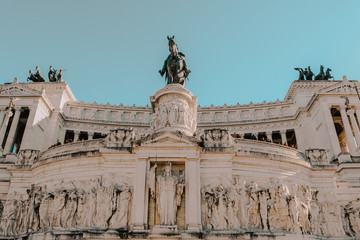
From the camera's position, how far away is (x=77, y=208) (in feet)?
50.0

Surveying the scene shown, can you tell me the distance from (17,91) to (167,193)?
43597 mm

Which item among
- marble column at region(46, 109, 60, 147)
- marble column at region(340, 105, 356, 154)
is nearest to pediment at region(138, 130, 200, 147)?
marble column at region(340, 105, 356, 154)

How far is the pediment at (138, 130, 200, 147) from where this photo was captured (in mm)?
16059

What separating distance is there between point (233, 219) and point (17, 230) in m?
11.4

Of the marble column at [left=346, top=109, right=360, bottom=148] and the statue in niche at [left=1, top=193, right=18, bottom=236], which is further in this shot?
the marble column at [left=346, top=109, right=360, bottom=148]

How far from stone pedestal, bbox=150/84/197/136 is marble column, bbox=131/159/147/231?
14.4 ft

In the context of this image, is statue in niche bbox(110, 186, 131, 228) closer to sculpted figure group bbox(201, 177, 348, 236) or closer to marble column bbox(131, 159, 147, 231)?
marble column bbox(131, 159, 147, 231)

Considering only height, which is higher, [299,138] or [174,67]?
[299,138]

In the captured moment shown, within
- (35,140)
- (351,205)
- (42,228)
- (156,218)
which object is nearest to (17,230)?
(42,228)

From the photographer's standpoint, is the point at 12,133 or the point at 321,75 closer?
the point at 12,133

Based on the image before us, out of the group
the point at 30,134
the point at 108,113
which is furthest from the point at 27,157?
the point at 108,113

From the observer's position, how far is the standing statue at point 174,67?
2291 centimetres

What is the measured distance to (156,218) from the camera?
575 inches

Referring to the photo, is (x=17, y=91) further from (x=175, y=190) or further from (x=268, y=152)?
(x=268, y=152)
